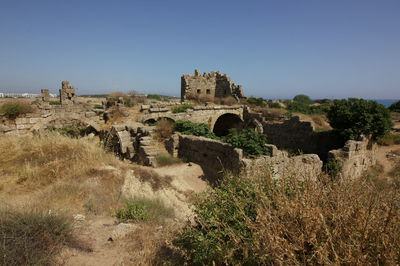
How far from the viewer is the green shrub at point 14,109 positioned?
474 inches

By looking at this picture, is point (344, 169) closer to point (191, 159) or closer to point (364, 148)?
point (364, 148)

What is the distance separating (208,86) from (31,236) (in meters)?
22.1

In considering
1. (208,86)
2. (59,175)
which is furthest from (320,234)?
(208,86)

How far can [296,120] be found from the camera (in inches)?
590

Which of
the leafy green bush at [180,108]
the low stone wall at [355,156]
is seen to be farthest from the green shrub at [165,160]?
the leafy green bush at [180,108]

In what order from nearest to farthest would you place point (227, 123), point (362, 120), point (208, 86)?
point (362, 120) < point (227, 123) < point (208, 86)

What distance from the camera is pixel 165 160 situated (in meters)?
9.37

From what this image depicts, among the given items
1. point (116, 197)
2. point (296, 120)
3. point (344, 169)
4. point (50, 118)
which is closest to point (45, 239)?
point (116, 197)

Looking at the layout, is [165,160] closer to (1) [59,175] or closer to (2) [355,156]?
(1) [59,175]

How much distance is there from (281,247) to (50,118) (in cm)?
1454

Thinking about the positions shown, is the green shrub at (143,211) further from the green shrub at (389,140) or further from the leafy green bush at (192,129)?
the green shrub at (389,140)

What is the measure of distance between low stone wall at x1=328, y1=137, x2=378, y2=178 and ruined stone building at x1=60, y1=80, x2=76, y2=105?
15.6 m

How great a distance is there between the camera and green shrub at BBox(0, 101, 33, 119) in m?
12.0

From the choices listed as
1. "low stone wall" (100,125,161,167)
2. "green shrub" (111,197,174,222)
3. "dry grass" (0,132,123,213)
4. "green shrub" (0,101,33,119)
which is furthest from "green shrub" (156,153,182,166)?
"green shrub" (0,101,33,119)
